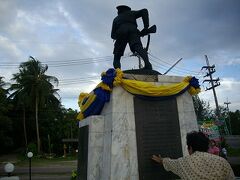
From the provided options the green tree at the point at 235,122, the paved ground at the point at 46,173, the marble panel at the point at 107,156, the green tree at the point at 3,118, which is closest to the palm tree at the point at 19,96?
the green tree at the point at 3,118

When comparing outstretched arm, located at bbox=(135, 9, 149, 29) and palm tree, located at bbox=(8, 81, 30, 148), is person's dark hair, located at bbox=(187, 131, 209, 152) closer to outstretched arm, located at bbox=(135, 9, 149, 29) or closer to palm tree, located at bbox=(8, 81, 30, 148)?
outstretched arm, located at bbox=(135, 9, 149, 29)

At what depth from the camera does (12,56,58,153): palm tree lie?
36.7 m

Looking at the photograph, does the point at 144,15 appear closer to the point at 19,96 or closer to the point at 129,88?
the point at 129,88

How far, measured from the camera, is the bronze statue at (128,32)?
20.9 feet

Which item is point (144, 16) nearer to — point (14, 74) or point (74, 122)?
point (14, 74)

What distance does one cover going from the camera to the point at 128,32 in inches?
251

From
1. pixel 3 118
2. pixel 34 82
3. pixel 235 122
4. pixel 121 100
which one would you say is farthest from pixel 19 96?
pixel 235 122

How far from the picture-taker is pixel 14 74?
38344 millimetres

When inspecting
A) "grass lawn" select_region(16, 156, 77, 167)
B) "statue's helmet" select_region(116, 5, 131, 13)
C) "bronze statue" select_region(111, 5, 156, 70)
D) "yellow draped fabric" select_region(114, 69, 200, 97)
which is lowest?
"grass lawn" select_region(16, 156, 77, 167)

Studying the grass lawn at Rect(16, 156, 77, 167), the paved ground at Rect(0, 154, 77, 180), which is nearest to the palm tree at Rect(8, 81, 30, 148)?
the grass lawn at Rect(16, 156, 77, 167)

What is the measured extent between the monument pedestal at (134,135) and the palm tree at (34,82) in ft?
104

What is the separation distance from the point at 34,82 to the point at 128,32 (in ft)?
106

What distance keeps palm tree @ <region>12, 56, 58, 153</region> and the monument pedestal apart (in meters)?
31.8

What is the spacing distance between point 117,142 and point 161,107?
112 centimetres
